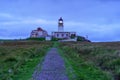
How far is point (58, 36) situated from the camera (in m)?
148

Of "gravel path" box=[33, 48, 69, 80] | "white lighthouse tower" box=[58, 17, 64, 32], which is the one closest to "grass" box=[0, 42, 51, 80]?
"gravel path" box=[33, 48, 69, 80]

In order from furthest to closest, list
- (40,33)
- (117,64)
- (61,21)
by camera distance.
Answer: (40,33)
(61,21)
(117,64)

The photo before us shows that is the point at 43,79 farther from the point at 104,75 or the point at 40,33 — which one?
the point at 40,33

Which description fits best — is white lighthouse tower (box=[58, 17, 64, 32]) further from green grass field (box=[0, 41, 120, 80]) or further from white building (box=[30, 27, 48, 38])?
green grass field (box=[0, 41, 120, 80])

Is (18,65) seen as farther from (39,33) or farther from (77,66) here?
(39,33)

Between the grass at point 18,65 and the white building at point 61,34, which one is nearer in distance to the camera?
the grass at point 18,65

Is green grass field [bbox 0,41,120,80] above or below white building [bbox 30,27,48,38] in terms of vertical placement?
below

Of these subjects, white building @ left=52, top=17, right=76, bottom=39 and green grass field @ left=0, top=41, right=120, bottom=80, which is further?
white building @ left=52, top=17, right=76, bottom=39

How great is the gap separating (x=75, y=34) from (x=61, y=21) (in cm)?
1125

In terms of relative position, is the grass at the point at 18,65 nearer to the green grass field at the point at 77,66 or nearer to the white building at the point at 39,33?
the green grass field at the point at 77,66

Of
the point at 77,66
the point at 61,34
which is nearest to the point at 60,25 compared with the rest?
the point at 61,34

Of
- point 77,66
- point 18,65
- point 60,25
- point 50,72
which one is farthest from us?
point 60,25

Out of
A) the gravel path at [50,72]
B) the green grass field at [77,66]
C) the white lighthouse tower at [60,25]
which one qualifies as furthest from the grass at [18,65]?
the white lighthouse tower at [60,25]

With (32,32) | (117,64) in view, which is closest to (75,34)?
(32,32)
